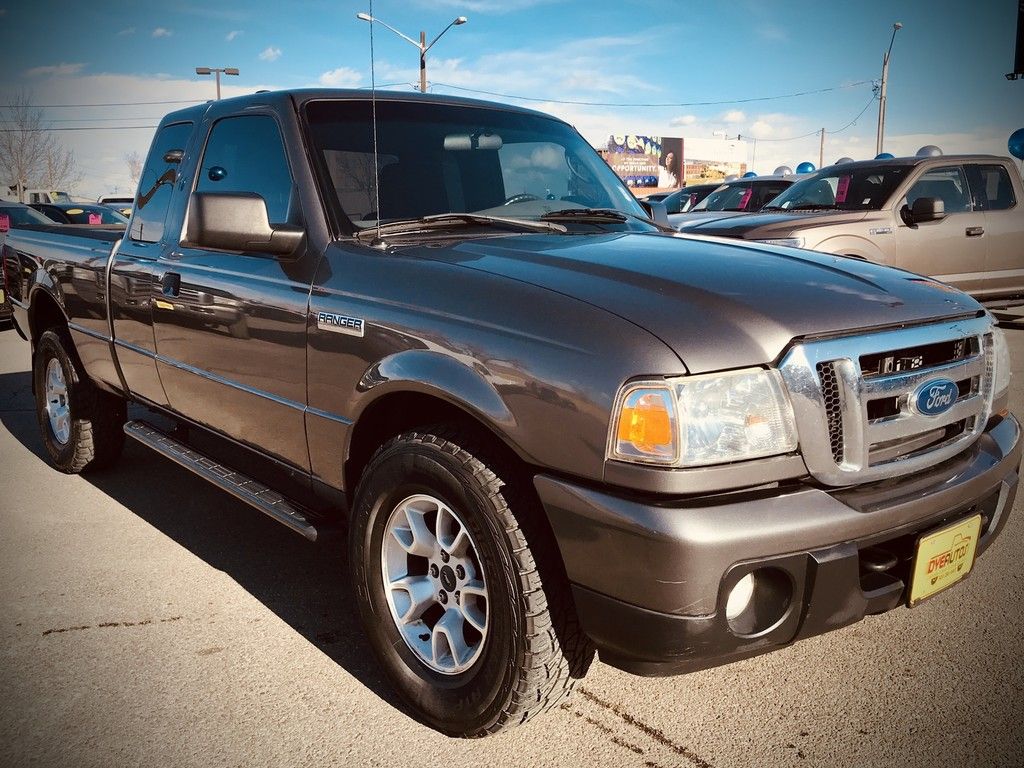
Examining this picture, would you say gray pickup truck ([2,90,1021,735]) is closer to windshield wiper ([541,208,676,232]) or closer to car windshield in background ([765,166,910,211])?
windshield wiper ([541,208,676,232])

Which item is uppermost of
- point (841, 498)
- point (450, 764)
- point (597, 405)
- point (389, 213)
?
point (389, 213)

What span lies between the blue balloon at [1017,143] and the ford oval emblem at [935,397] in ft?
60.2

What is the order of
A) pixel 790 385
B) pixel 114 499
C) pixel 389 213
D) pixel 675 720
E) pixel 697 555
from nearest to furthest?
pixel 697 555
pixel 790 385
pixel 675 720
pixel 389 213
pixel 114 499

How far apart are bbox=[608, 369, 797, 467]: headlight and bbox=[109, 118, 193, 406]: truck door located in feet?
8.37

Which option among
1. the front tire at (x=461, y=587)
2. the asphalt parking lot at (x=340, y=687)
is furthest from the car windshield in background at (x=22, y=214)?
the front tire at (x=461, y=587)

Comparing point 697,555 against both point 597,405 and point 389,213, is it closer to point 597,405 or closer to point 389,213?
point 597,405

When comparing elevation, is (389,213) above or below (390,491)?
above

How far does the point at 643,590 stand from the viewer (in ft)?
6.16

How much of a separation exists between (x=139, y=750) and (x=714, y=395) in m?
1.86

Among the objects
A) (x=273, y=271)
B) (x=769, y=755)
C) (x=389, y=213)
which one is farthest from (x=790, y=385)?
(x=273, y=271)

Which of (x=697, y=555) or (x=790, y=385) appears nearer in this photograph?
(x=697, y=555)

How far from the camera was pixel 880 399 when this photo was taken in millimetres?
2088

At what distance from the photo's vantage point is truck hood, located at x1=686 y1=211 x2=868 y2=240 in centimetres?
765

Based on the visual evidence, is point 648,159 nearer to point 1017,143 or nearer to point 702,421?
point 1017,143
